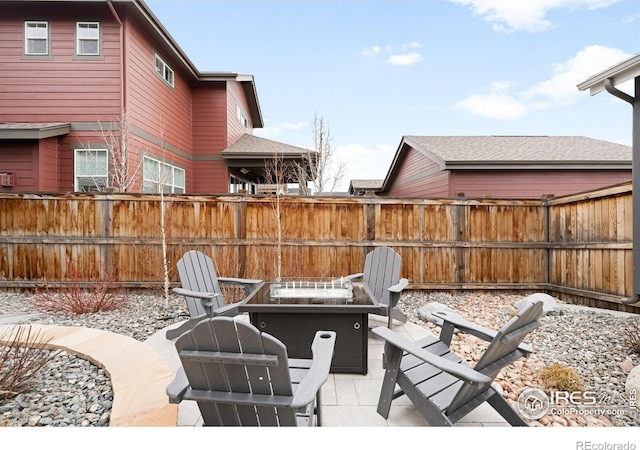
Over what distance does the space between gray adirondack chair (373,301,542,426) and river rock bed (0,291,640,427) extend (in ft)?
1.90

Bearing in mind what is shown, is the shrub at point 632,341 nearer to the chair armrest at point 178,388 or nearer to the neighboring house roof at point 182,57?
the chair armrest at point 178,388

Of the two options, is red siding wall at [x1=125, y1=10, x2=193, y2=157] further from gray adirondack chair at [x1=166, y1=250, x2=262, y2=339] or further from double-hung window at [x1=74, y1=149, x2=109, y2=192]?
gray adirondack chair at [x1=166, y1=250, x2=262, y2=339]

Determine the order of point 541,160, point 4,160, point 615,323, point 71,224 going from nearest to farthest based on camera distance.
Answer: point 615,323
point 71,224
point 4,160
point 541,160

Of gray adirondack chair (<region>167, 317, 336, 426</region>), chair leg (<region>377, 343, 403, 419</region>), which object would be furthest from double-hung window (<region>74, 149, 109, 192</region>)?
chair leg (<region>377, 343, 403, 419</region>)

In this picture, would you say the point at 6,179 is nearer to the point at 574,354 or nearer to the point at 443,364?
the point at 443,364

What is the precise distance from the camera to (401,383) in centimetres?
200

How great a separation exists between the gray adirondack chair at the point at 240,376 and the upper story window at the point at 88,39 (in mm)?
7870

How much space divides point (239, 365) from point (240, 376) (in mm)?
56

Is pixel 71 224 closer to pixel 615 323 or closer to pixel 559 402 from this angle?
pixel 559 402

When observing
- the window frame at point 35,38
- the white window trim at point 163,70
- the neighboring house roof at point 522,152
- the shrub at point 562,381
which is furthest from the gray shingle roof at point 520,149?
the window frame at point 35,38

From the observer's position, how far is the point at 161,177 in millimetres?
6996

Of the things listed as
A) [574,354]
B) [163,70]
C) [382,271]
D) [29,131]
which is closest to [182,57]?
[163,70]
